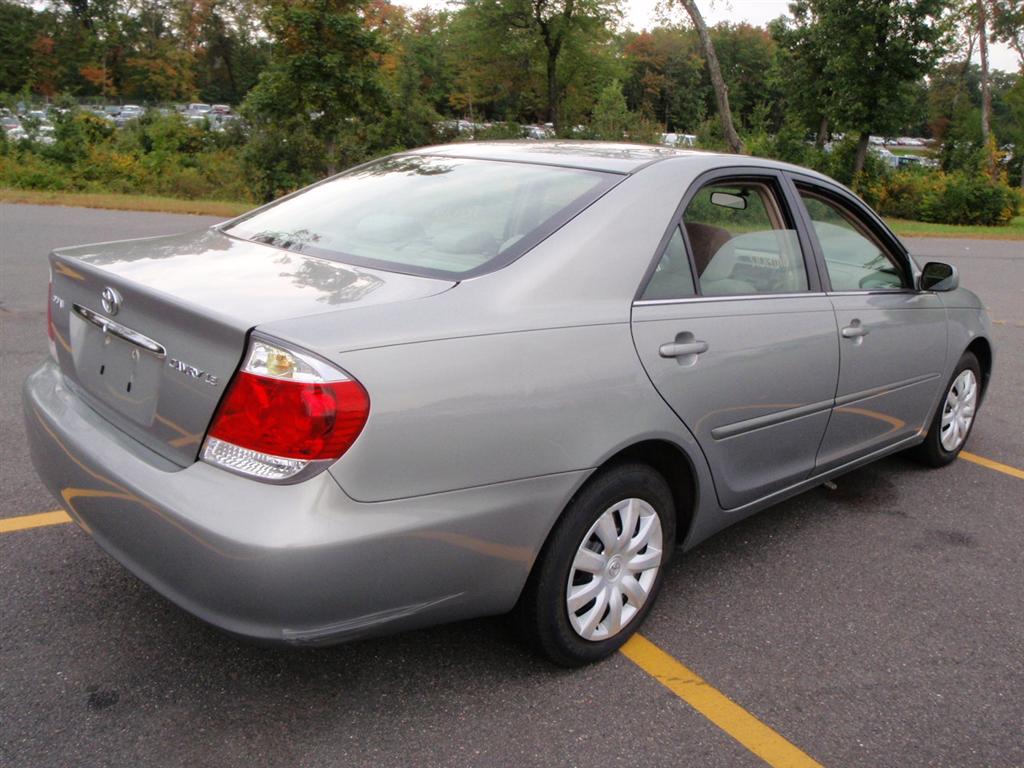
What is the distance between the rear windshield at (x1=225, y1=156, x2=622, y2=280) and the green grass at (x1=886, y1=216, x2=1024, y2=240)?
21.4m

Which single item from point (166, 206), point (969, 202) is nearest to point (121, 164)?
point (166, 206)

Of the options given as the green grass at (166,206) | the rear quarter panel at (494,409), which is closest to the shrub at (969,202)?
Result: the green grass at (166,206)

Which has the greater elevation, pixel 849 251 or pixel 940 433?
pixel 849 251

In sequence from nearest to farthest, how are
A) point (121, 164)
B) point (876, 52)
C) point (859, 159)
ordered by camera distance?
point (876, 52) < point (859, 159) < point (121, 164)

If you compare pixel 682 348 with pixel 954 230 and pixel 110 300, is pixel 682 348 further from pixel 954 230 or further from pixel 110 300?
pixel 954 230

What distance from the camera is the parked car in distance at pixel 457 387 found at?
2.18 meters

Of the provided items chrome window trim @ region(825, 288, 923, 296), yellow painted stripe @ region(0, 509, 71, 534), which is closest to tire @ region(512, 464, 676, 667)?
chrome window trim @ region(825, 288, 923, 296)

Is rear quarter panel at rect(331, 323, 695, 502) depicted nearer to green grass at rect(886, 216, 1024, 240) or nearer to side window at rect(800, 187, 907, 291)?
side window at rect(800, 187, 907, 291)

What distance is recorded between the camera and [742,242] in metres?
3.46

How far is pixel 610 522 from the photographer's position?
9.16 ft

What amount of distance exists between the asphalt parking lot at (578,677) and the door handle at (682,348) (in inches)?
38.0

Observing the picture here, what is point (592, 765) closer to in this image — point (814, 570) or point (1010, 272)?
point (814, 570)

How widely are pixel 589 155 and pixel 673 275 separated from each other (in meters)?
0.64

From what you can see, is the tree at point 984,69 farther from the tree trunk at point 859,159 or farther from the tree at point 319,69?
the tree at point 319,69
